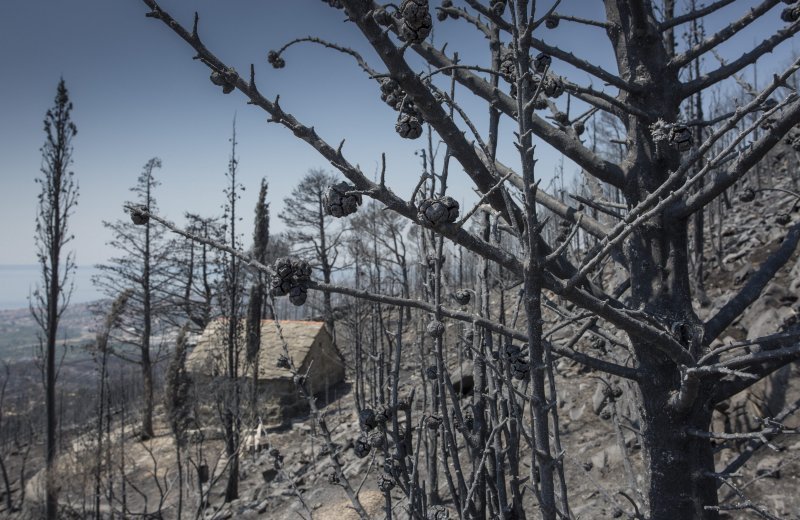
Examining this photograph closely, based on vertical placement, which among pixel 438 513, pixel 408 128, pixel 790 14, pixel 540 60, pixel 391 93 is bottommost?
pixel 438 513

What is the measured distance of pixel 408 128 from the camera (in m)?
1.44

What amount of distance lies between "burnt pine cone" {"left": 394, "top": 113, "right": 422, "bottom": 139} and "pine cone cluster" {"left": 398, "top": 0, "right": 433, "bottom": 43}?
14.3 inches

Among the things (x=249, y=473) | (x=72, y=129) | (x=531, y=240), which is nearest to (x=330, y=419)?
(x=249, y=473)

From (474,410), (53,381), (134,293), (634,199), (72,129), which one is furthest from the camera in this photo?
(134,293)

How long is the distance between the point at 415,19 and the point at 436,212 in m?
0.45

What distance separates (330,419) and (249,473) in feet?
8.98

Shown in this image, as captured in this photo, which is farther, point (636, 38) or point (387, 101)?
point (636, 38)

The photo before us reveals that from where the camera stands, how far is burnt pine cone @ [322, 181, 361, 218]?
1092 millimetres

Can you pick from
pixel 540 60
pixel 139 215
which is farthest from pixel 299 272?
pixel 540 60

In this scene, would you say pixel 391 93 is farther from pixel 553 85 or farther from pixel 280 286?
pixel 280 286

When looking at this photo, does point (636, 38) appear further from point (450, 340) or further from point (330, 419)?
point (450, 340)

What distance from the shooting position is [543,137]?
2.32m

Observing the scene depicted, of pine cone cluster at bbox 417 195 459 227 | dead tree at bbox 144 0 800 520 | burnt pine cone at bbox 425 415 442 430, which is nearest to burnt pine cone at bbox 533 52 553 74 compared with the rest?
dead tree at bbox 144 0 800 520

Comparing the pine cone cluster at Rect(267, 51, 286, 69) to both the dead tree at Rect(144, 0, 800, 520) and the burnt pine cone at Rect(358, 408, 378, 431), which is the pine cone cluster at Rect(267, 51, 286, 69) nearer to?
the dead tree at Rect(144, 0, 800, 520)
